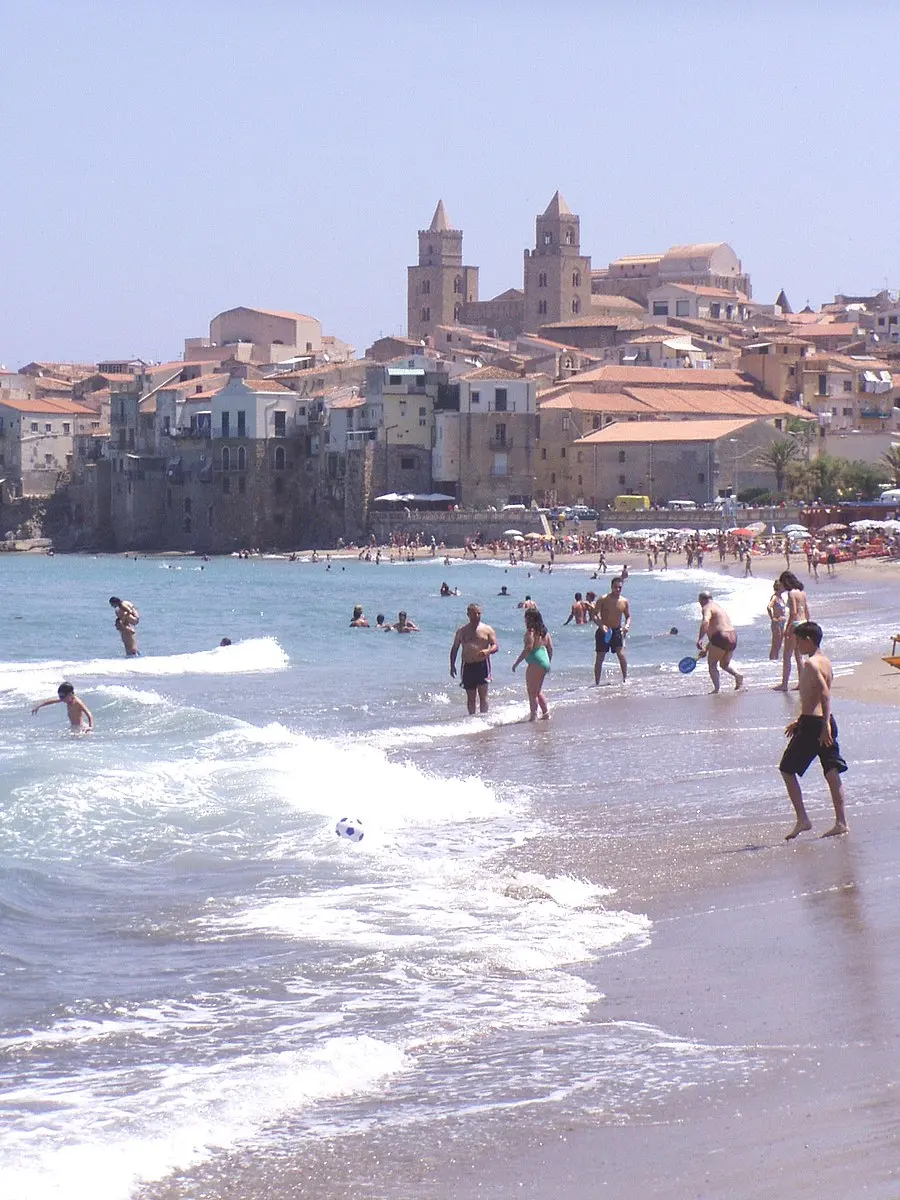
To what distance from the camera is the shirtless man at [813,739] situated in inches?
348

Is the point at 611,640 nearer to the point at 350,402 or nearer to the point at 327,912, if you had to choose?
the point at 327,912

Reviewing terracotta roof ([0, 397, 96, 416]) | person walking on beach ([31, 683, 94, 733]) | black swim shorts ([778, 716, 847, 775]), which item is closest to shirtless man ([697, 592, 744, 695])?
person walking on beach ([31, 683, 94, 733])

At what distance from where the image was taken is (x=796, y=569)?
55.0 metres

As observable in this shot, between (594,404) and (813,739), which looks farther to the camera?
(594,404)

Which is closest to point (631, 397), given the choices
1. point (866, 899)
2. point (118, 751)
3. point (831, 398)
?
point (831, 398)

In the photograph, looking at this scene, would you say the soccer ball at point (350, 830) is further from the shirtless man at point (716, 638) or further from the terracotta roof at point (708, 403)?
the terracotta roof at point (708, 403)

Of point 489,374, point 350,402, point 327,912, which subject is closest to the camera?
point 327,912

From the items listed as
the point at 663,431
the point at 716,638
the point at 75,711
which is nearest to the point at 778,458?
the point at 663,431

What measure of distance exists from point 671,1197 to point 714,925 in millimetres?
2917

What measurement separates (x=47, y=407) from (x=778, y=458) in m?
42.2

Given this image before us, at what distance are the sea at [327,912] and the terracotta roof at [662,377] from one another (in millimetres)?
64096

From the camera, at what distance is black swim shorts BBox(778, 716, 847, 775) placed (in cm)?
888

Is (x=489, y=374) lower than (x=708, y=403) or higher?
higher

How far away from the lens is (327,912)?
26.3ft
